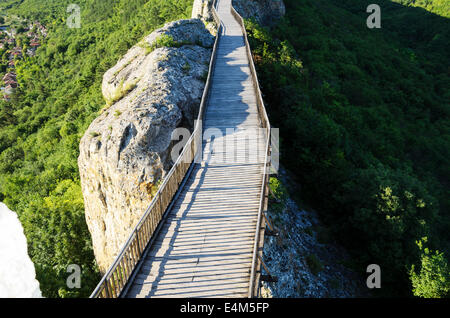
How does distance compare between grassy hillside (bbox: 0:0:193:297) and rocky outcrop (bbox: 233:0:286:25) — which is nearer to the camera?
grassy hillside (bbox: 0:0:193:297)

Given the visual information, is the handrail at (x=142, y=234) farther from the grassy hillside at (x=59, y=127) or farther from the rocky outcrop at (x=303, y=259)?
the grassy hillside at (x=59, y=127)

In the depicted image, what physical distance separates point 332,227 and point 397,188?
12.9ft

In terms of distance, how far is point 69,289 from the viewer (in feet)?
44.2

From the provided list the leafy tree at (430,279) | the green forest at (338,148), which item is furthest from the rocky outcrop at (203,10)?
the leafy tree at (430,279)

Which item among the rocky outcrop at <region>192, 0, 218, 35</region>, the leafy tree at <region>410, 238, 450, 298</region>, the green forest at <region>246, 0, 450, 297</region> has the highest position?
the rocky outcrop at <region>192, 0, 218, 35</region>

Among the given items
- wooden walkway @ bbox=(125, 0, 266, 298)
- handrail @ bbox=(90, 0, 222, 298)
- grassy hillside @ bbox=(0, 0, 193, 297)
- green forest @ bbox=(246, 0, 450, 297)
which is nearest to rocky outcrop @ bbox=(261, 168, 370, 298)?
green forest @ bbox=(246, 0, 450, 297)

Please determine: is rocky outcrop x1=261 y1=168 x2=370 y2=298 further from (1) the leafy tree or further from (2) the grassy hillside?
(2) the grassy hillside

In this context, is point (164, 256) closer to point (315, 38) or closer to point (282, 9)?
point (315, 38)

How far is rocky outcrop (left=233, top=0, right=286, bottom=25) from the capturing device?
33.4 metres

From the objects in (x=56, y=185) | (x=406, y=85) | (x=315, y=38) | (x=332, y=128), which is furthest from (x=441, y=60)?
(x=56, y=185)

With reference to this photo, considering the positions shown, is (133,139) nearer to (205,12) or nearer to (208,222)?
(208,222)

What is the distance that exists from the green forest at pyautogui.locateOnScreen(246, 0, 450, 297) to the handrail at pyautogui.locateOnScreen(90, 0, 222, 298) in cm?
782

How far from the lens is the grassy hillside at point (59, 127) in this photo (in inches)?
707

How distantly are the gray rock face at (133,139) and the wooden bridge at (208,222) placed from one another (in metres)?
1.60
